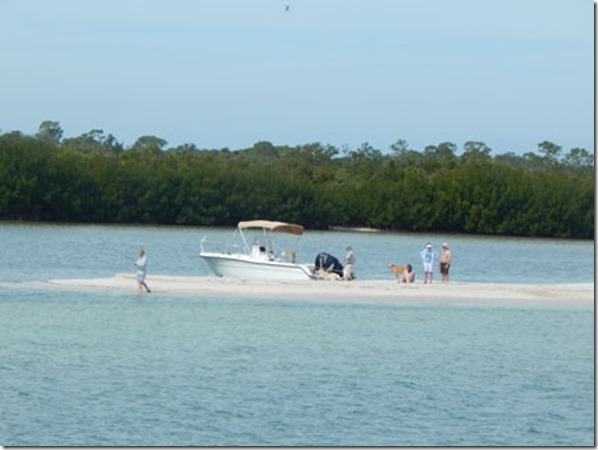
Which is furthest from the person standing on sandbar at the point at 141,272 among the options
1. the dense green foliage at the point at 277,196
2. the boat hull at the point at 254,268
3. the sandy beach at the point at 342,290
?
the dense green foliage at the point at 277,196

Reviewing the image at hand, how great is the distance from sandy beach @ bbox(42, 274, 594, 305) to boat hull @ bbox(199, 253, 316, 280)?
43 centimetres

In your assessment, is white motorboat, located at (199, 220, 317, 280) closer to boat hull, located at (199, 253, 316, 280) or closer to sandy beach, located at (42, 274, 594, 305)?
boat hull, located at (199, 253, 316, 280)

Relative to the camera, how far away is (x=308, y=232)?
124562mm

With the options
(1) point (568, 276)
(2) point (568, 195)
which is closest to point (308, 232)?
(2) point (568, 195)

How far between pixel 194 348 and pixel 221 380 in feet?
15.5

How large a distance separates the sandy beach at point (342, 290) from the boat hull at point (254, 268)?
433mm

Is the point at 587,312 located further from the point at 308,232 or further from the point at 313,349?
the point at 308,232

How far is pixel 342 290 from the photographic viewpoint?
47.1 metres

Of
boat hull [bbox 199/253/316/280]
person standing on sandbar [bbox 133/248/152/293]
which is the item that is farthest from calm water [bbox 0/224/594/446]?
boat hull [bbox 199/253/316/280]

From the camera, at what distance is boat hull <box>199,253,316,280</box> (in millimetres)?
49156

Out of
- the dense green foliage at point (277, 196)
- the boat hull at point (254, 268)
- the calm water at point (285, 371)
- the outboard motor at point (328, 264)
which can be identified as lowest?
the calm water at point (285, 371)

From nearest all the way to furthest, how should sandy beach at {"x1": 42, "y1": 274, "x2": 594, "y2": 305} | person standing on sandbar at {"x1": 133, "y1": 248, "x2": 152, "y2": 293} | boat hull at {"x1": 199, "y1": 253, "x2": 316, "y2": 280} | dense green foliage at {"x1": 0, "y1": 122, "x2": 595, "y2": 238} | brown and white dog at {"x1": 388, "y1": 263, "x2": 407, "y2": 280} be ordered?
person standing on sandbar at {"x1": 133, "y1": 248, "x2": 152, "y2": 293} → sandy beach at {"x1": 42, "y1": 274, "x2": 594, "y2": 305} → boat hull at {"x1": 199, "y1": 253, "x2": 316, "y2": 280} → brown and white dog at {"x1": 388, "y1": 263, "x2": 407, "y2": 280} → dense green foliage at {"x1": 0, "y1": 122, "x2": 595, "y2": 238}

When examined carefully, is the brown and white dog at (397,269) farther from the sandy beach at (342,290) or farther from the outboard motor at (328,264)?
the outboard motor at (328,264)

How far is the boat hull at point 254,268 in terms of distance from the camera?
49156 millimetres
